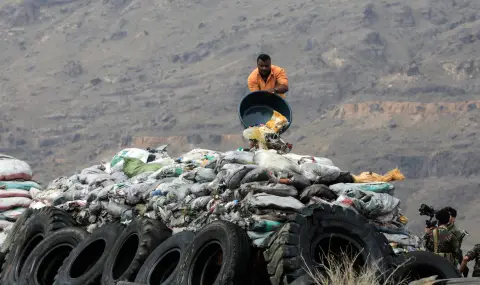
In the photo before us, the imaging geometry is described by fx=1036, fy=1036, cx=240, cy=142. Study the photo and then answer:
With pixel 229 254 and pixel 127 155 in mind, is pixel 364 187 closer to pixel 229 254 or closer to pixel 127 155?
pixel 229 254

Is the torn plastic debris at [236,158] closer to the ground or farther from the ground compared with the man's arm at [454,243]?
farther from the ground

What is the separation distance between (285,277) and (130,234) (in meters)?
2.55

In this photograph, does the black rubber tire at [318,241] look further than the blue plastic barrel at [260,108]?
No

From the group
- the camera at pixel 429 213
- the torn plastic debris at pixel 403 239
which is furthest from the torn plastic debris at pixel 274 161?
the camera at pixel 429 213

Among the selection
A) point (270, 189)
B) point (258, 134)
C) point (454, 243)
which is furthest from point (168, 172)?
point (454, 243)

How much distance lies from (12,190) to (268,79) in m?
4.02

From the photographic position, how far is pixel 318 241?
345 inches

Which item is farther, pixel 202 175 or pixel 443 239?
pixel 202 175

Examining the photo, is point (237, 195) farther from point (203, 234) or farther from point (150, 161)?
point (150, 161)

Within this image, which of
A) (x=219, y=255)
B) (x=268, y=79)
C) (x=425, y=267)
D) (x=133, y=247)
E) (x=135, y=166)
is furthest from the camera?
(x=135, y=166)

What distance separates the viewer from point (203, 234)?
9.31 meters

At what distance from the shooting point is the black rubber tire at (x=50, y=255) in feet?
37.2

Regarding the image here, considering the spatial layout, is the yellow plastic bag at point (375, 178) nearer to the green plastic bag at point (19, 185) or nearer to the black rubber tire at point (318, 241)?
the black rubber tire at point (318, 241)

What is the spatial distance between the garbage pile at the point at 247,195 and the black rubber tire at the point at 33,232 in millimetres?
394
